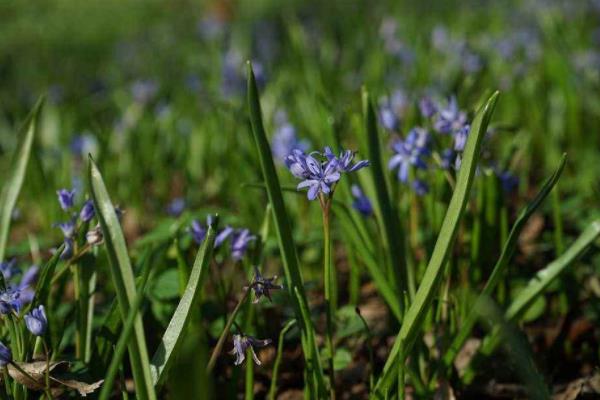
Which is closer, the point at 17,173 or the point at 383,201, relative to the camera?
the point at 383,201

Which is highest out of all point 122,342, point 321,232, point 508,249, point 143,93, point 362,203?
point 143,93

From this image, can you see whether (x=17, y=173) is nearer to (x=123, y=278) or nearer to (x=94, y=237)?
(x=94, y=237)

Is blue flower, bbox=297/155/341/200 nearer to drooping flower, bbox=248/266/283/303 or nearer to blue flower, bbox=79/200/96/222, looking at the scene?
drooping flower, bbox=248/266/283/303

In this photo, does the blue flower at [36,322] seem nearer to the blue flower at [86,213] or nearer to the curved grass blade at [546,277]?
the blue flower at [86,213]

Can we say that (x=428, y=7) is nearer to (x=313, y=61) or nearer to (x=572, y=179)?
(x=313, y=61)

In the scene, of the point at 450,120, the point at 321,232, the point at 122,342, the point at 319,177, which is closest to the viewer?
the point at 122,342

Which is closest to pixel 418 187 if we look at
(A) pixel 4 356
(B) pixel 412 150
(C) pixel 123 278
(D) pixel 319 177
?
(B) pixel 412 150
